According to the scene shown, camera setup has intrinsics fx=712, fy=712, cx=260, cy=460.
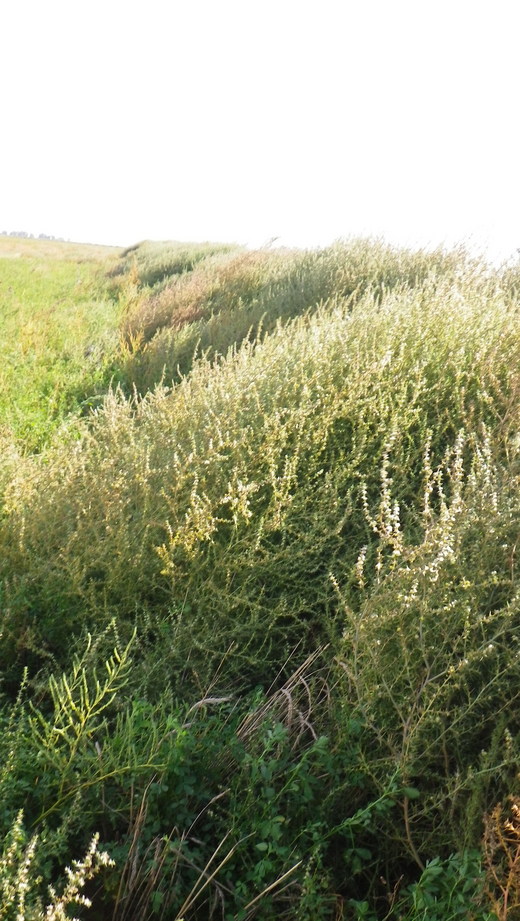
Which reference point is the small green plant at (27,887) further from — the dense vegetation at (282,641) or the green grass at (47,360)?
the green grass at (47,360)

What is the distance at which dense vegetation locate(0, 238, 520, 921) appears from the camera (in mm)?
1948

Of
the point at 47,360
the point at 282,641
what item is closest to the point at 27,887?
the point at 282,641

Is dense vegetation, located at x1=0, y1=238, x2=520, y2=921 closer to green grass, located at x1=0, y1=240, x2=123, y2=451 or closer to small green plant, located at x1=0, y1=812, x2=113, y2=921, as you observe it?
small green plant, located at x1=0, y1=812, x2=113, y2=921

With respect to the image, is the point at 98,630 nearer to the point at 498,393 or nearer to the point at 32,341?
the point at 498,393

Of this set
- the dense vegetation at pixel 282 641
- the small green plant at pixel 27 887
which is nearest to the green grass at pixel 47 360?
the dense vegetation at pixel 282 641

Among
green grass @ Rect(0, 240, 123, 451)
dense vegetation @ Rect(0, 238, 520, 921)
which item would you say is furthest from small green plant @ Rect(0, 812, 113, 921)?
green grass @ Rect(0, 240, 123, 451)

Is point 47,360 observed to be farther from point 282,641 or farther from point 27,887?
point 27,887

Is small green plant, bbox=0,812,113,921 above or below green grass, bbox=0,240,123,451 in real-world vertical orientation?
below

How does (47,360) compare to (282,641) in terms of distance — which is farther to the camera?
(47,360)

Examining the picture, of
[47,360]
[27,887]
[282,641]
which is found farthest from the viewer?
[47,360]

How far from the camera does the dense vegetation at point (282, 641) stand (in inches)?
76.7

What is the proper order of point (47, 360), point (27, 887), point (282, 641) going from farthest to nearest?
point (47, 360), point (282, 641), point (27, 887)

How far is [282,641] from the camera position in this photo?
3.12 meters

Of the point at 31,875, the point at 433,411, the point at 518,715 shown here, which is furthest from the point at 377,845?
the point at 433,411
